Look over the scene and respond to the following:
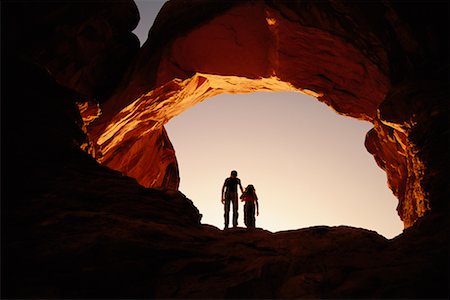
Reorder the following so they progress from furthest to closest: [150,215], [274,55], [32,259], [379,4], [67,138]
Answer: [274,55] < [379,4] < [67,138] < [150,215] < [32,259]

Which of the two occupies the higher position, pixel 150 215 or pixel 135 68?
pixel 135 68

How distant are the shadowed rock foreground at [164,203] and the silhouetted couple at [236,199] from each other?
4848 mm

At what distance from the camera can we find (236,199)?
47.7 ft

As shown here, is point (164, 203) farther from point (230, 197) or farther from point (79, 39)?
point (79, 39)

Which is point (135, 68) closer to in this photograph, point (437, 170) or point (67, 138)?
point (67, 138)

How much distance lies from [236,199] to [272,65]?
551 centimetres

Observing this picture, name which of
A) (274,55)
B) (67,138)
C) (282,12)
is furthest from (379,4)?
(67,138)

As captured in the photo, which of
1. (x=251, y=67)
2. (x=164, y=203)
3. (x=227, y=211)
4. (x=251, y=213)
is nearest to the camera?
(x=164, y=203)

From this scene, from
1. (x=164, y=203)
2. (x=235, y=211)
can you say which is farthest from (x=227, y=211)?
(x=164, y=203)

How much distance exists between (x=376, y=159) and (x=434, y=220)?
9033 mm

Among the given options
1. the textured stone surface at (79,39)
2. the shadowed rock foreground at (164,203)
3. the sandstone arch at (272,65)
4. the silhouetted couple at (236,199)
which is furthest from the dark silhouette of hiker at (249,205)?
the textured stone surface at (79,39)

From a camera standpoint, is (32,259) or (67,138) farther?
(67,138)

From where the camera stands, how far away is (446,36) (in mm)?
9852

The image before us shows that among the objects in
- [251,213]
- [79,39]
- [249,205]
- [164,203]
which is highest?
[79,39]
